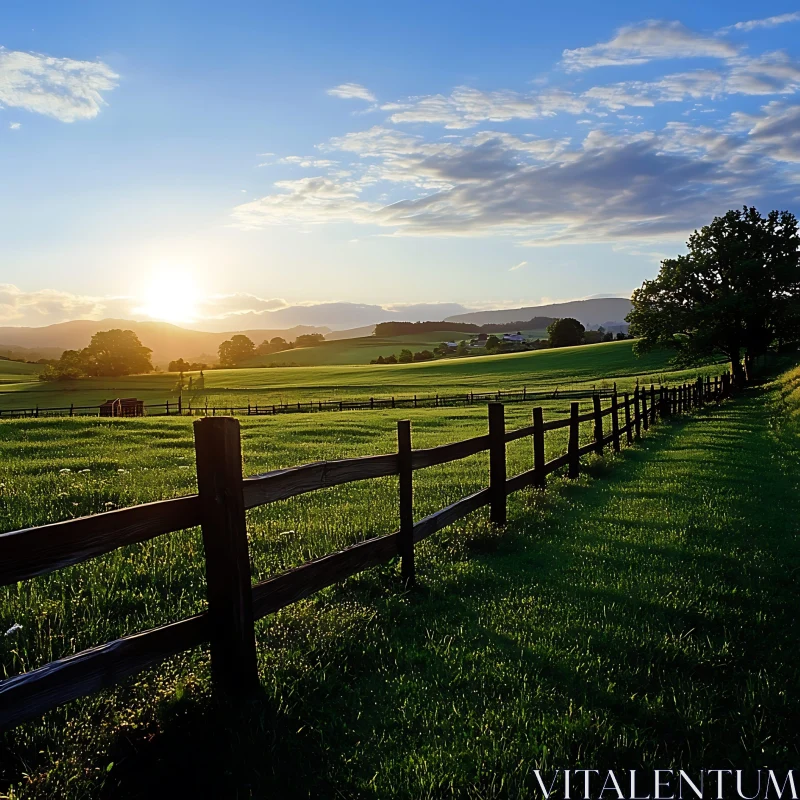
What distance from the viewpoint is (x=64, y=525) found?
358cm

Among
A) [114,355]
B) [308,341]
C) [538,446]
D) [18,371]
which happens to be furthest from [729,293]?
[308,341]

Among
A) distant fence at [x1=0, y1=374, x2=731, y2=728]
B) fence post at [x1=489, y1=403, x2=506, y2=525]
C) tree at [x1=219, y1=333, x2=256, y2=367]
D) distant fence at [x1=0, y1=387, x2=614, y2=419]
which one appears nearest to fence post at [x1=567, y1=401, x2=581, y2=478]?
fence post at [x1=489, y1=403, x2=506, y2=525]

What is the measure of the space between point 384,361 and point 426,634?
133597mm

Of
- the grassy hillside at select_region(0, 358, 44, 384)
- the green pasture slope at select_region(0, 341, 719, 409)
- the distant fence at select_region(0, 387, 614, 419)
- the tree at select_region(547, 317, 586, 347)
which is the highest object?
the tree at select_region(547, 317, 586, 347)

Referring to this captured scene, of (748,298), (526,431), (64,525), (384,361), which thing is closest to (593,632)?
(64,525)

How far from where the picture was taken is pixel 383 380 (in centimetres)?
8688

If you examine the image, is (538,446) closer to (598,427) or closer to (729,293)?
(598,427)

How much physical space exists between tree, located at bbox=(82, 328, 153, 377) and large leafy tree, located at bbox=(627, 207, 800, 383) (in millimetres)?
78713

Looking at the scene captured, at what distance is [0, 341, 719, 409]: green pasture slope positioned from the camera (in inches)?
2798

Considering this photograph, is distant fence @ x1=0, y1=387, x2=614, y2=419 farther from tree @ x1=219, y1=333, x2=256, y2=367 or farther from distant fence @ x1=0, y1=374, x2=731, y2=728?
tree @ x1=219, y1=333, x2=256, y2=367

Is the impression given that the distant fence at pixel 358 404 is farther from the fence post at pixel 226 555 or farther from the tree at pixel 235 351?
the tree at pixel 235 351

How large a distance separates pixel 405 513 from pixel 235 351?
151127mm

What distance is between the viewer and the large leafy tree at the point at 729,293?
5050 centimetres

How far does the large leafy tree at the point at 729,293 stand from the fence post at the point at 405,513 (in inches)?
1880
